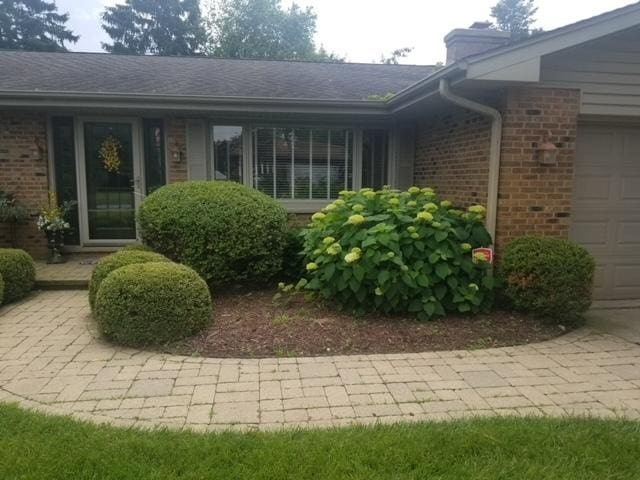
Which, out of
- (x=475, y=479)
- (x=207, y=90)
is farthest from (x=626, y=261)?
(x=207, y=90)

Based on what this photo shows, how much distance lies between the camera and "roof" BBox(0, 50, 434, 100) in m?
7.56

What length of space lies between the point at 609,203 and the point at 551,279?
183 cm

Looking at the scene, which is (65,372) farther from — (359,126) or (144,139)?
(359,126)

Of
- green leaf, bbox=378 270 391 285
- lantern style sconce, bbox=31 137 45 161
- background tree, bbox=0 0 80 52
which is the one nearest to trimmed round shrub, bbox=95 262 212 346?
green leaf, bbox=378 270 391 285

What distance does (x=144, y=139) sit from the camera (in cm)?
794

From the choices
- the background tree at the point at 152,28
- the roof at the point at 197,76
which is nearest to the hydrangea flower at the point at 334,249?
the roof at the point at 197,76

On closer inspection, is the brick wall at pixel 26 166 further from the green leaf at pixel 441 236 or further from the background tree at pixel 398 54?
the background tree at pixel 398 54

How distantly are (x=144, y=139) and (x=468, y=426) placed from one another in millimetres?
6865

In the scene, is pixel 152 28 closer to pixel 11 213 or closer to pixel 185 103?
Answer: pixel 11 213

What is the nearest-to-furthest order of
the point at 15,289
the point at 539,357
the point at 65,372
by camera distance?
the point at 65,372, the point at 539,357, the point at 15,289

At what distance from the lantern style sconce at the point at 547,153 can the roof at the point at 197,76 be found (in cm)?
333

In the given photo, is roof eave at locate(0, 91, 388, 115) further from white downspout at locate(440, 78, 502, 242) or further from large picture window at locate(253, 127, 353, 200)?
white downspout at locate(440, 78, 502, 242)

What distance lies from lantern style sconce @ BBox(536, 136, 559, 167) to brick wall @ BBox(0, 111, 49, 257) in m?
7.05

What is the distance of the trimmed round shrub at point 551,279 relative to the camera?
4645 millimetres
